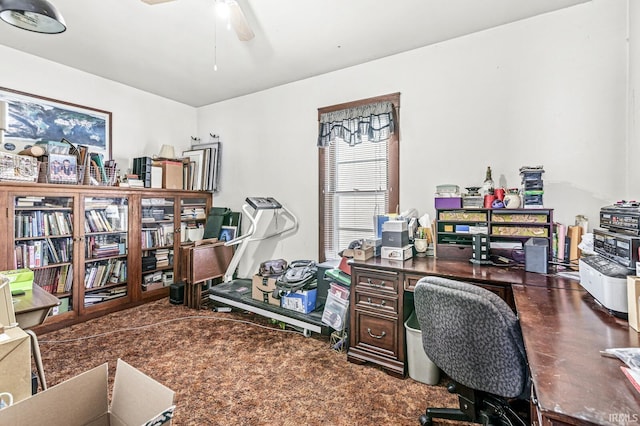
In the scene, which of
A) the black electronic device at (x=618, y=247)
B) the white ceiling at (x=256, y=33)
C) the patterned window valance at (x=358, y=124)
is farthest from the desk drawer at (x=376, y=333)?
the white ceiling at (x=256, y=33)

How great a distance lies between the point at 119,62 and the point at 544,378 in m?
4.27

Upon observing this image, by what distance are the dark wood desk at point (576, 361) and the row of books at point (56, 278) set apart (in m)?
4.02

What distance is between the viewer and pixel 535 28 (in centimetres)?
244

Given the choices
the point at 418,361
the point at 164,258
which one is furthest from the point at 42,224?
the point at 418,361

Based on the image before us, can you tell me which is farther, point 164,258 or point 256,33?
point 164,258

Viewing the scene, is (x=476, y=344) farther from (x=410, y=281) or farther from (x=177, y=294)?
(x=177, y=294)

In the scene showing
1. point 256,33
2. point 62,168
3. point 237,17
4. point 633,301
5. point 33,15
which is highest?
point 256,33

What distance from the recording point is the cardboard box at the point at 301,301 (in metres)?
2.94

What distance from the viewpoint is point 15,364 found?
89 centimetres

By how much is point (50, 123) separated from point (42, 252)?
141 centimetres

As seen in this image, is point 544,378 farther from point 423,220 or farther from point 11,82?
point 11,82

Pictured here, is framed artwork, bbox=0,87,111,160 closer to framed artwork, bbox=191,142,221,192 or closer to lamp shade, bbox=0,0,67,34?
framed artwork, bbox=191,142,221,192

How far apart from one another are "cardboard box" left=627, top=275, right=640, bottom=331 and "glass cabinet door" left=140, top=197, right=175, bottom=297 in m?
4.30

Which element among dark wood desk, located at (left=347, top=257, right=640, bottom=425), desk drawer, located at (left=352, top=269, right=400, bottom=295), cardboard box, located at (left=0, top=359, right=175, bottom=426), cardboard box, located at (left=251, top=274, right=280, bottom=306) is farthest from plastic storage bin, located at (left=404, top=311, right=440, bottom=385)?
cardboard box, located at (left=0, top=359, right=175, bottom=426)
